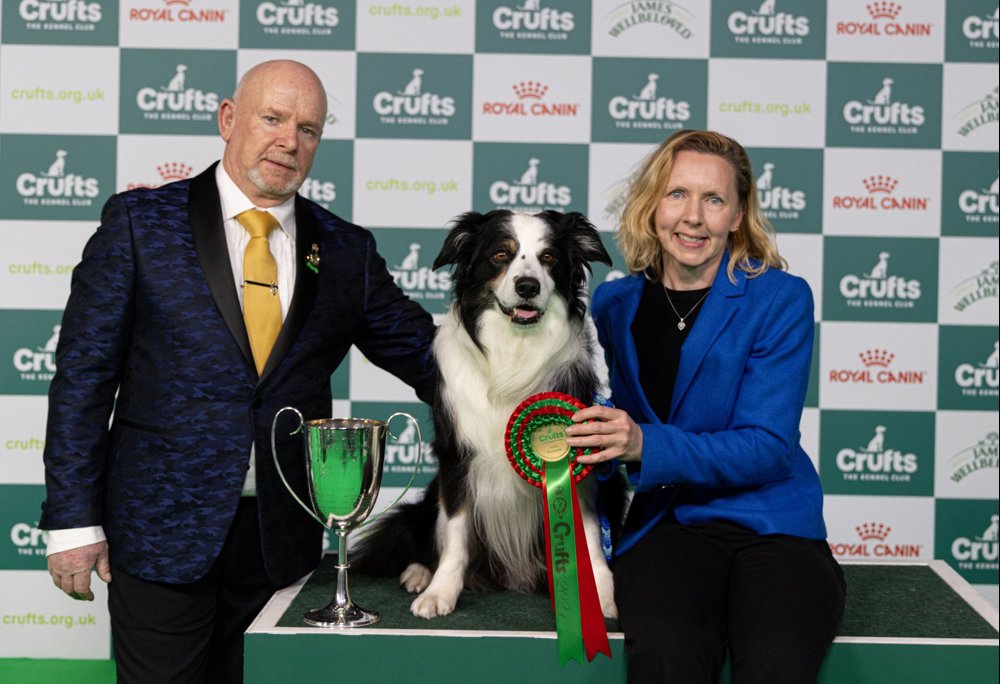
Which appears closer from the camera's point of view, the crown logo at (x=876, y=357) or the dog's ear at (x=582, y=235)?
the dog's ear at (x=582, y=235)

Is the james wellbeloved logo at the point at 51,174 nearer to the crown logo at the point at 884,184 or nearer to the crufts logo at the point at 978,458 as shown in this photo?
the crown logo at the point at 884,184

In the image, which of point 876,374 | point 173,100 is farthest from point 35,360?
point 876,374

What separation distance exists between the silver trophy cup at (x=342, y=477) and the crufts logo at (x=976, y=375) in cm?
260

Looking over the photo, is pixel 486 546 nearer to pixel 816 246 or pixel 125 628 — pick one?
pixel 125 628

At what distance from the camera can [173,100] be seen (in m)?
3.83

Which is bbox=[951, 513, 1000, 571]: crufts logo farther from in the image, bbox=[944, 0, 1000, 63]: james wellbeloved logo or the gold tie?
the gold tie

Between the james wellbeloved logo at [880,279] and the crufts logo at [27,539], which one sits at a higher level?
the james wellbeloved logo at [880,279]

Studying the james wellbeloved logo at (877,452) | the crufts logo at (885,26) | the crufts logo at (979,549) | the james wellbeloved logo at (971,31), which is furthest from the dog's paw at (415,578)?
the james wellbeloved logo at (971,31)

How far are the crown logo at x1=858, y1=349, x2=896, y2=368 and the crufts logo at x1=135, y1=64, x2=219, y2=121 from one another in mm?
2630

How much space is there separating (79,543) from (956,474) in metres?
3.14

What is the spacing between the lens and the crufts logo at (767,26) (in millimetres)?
3861

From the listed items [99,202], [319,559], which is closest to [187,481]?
[319,559]

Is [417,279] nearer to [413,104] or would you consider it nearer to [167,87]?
[413,104]

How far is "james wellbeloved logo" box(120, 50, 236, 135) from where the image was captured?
3824 mm
